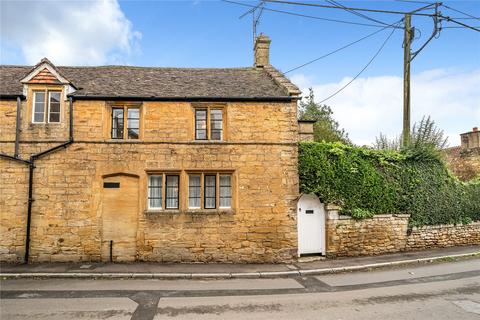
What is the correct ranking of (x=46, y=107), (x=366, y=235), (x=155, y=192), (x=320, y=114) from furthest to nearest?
(x=320, y=114), (x=366, y=235), (x=155, y=192), (x=46, y=107)

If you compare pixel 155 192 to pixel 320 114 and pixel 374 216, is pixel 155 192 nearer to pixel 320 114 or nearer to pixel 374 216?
pixel 374 216

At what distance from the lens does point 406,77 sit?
15.7 meters

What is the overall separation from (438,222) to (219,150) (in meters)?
10.4

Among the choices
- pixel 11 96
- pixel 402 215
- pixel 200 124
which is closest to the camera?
pixel 11 96

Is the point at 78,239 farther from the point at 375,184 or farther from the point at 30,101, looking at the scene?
the point at 375,184

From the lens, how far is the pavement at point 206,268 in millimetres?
10227

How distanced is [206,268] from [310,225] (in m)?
4.53

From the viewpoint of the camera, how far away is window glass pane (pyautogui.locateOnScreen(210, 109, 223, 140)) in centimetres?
1283

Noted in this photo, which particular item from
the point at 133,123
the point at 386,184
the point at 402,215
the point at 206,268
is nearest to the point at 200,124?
the point at 133,123

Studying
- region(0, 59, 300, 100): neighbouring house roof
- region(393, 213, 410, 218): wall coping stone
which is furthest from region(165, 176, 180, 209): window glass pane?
region(393, 213, 410, 218): wall coping stone

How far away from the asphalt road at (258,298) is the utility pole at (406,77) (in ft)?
22.7

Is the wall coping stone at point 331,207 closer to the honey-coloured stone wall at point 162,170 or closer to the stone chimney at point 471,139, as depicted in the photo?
the honey-coloured stone wall at point 162,170

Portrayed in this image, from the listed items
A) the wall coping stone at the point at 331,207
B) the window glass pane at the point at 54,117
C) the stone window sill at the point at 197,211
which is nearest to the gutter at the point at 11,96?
the window glass pane at the point at 54,117

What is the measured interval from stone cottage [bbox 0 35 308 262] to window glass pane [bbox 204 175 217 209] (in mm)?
39
